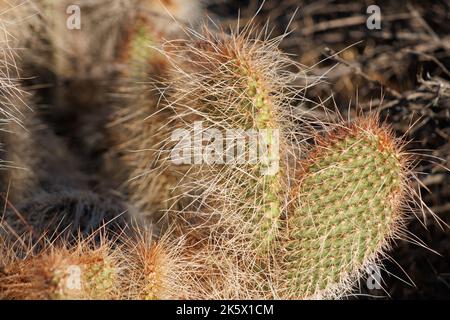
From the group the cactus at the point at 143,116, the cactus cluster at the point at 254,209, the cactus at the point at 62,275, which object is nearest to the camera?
the cactus at the point at 62,275

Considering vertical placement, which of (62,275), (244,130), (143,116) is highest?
(244,130)

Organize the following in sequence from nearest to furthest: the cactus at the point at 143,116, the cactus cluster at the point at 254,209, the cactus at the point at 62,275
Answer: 1. the cactus at the point at 62,275
2. the cactus cluster at the point at 254,209
3. the cactus at the point at 143,116

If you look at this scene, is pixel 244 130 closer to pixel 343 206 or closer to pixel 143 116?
pixel 343 206

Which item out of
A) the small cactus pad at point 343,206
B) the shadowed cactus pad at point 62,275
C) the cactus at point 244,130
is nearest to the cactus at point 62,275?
the shadowed cactus pad at point 62,275

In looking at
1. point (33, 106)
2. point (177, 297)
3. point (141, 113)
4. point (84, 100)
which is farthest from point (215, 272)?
point (84, 100)

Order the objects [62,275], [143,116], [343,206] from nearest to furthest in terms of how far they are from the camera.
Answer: [62,275]
[343,206]
[143,116]

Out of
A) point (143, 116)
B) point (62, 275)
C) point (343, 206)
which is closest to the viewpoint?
point (62, 275)

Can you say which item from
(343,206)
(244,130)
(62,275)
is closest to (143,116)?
(244,130)

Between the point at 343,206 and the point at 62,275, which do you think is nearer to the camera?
the point at 62,275

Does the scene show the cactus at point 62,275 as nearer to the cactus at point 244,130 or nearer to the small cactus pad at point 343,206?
the cactus at point 244,130
